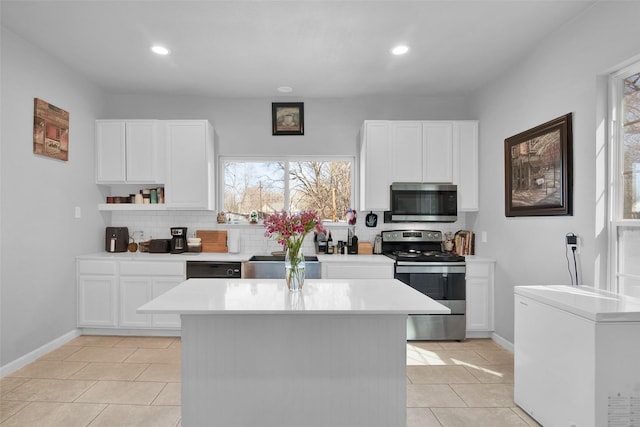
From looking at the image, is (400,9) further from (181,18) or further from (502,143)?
(502,143)

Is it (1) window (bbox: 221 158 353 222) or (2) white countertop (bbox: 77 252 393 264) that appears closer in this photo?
(2) white countertop (bbox: 77 252 393 264)

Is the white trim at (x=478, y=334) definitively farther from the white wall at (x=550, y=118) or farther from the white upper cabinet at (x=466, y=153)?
the white upper cabinet at (x=466, y=153)

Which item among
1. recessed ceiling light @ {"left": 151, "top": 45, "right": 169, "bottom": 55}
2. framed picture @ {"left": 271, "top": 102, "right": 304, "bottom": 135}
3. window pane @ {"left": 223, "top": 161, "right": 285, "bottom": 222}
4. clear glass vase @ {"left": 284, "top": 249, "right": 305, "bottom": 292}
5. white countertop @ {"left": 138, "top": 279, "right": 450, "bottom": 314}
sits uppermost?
recessed ceiling light @ {"left": 151, "top": 45, "right": 169, "bottom": 55}

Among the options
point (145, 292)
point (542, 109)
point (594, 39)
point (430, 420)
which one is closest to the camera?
point (430, 420)

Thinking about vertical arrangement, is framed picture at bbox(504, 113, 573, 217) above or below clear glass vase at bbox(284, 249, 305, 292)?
above

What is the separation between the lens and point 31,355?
10.5ft

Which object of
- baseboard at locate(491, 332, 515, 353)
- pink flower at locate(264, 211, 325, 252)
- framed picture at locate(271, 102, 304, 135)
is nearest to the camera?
pink flower at locate(264, 211, 325, 252)

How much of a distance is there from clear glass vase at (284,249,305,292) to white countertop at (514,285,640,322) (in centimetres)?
147

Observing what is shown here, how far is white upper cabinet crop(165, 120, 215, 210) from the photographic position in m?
4.11

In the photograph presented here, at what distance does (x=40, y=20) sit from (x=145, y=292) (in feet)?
8.41

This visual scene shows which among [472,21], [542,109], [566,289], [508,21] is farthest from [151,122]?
[566,289]

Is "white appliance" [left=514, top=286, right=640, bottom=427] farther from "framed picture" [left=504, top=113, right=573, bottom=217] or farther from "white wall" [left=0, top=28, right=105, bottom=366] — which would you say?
"white wall" [left=0, top=28, right=105, bottom=366]

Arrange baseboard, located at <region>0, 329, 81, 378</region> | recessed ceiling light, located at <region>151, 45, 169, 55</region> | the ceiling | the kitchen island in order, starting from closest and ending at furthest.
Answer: the kitchen island
the ceiling
baseboard, located at <region>0, 329, 81, 378</region>
recessed ceiling light, located at <region>151, 45, 169, 55</region>

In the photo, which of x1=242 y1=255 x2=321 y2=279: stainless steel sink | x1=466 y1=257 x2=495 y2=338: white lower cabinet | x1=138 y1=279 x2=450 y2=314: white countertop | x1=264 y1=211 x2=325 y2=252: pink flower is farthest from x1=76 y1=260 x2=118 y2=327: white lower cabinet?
x1=466 y1=257 x2=495 y2=338: white lower cabinet
